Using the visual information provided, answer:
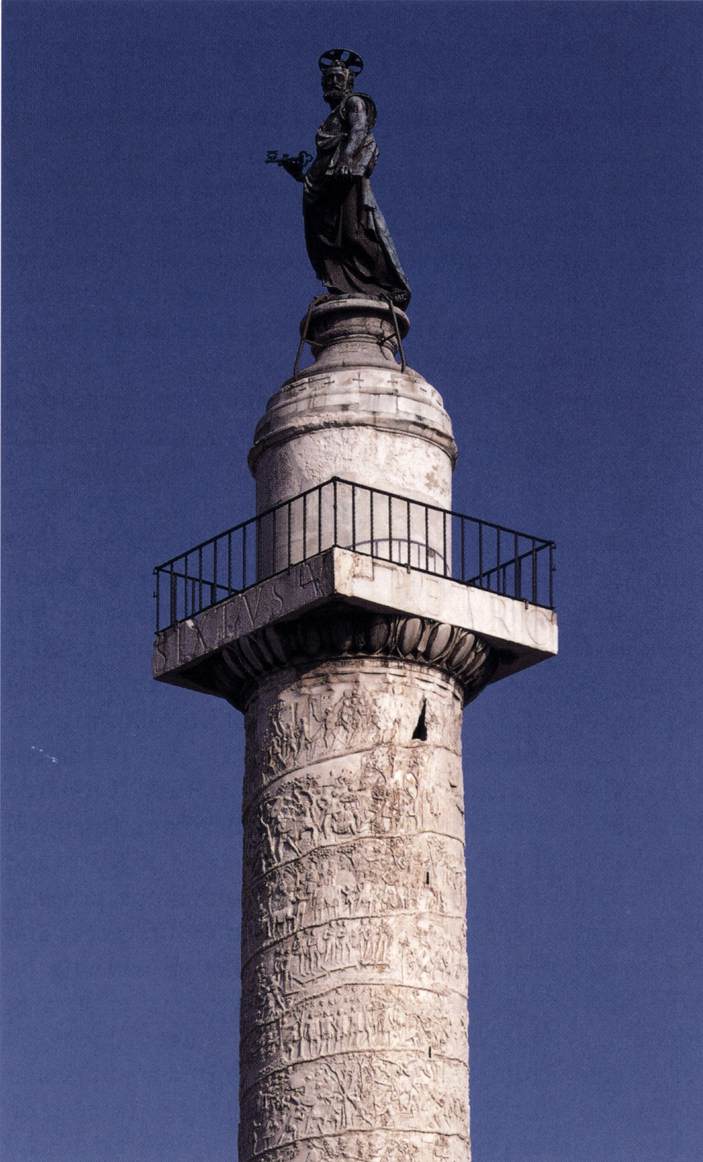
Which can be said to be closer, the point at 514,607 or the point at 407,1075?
the point at 407,1075

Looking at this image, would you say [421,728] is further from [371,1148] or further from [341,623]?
[371,1148]

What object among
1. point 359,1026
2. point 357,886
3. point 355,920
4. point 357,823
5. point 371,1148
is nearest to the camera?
point 371,1148

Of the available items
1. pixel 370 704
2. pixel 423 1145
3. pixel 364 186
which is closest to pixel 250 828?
pixel 370 704

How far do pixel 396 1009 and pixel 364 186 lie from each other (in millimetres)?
8762

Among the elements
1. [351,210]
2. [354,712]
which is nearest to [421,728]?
[354,712]

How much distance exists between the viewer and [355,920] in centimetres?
2955

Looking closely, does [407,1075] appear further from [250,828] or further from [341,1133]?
[250,828]

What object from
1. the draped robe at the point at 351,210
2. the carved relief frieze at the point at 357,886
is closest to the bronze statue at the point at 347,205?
the draped robe at the point at 351,210

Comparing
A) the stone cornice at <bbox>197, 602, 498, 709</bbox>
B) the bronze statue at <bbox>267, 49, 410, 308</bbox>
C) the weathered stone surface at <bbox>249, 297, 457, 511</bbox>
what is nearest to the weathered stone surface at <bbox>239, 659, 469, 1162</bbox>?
the stone cornice at <bbox>197, 602, 498, 709</bbox>

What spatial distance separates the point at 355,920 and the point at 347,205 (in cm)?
782

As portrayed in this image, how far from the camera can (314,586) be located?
3016 cm

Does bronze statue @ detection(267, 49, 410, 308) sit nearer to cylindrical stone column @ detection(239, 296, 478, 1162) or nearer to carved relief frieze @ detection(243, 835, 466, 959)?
cylindrical stone column @ detection(239, 296, 478, 1162)

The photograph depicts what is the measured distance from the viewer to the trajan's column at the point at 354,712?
29.3 metres

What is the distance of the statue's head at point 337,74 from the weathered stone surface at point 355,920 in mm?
6381
